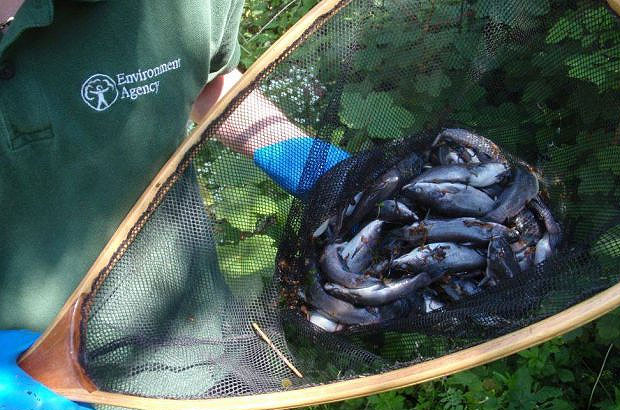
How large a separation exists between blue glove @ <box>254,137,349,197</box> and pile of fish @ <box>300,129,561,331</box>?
0.25m

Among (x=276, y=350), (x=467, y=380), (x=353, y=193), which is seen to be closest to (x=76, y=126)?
(x=276, y=350)

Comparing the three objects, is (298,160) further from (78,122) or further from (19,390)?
(19,390)

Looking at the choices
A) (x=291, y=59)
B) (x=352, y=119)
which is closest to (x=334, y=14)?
(x=291, y=59)

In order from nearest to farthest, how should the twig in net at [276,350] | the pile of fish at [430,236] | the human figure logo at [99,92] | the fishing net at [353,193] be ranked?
the human figure logo at [99,92] → the fishing net at [353,193] → the twig in net at [276,350] → the pile of fish at [430,236]

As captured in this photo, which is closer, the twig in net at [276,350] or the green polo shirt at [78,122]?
the green polo shirt at [78,122]

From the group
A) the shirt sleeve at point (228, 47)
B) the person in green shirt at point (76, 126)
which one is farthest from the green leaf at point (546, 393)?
the shirt sleeve at point (228, 47)

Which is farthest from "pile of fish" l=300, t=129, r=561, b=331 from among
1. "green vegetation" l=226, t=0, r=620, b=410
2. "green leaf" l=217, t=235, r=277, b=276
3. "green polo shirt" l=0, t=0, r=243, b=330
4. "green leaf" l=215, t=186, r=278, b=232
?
"green polo shirt" l=0, t=0, r=243, b=330

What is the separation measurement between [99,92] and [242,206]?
47cm

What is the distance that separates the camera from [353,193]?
2062 mm

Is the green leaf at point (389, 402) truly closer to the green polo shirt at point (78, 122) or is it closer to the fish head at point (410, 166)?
the fish head at point (410, 166)

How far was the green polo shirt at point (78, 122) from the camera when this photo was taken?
1.24 m

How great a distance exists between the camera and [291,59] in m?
1.50

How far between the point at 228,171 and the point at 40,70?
19.8 inches

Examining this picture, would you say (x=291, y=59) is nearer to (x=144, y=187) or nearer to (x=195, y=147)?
(x=195, y=147)
